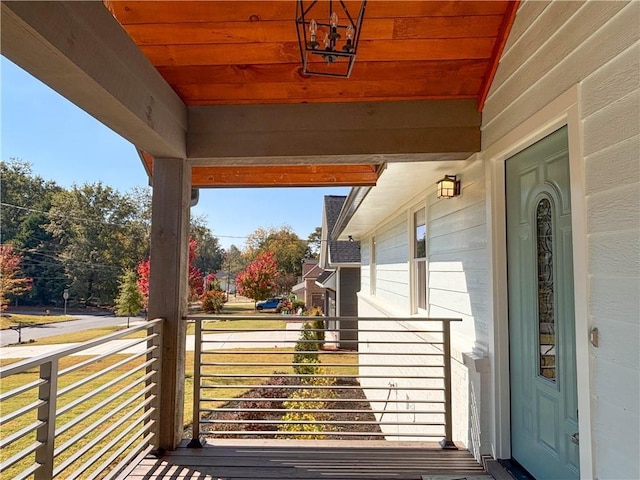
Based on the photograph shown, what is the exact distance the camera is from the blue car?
23.3m

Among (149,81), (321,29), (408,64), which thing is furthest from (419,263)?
(149,81)

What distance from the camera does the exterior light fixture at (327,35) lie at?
1551 mm

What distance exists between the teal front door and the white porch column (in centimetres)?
231

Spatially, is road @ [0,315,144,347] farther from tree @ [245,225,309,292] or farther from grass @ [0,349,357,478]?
tree @ [245,225,309,292]

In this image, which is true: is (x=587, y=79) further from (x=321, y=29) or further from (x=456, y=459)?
(x=456, y=459)

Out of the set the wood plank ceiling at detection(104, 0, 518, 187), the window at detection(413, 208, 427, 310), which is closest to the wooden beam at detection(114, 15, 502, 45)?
the wood plank ceiling at detection(104, 0, 518, 187)

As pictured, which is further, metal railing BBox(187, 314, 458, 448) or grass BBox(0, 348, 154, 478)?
metal railing BBox(187, 314, 458, 448)

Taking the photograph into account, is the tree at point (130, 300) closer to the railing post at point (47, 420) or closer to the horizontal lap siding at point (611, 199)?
the railing post at point (47, 420)

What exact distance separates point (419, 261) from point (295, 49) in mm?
3314

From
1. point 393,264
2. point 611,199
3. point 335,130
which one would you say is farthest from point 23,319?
point 611,199

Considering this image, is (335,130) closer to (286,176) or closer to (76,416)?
(286,176)

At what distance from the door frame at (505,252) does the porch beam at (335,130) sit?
0.36 metres

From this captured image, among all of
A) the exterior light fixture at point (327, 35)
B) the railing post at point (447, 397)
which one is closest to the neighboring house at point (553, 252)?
the railing post at point (447, 397)

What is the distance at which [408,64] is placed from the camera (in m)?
2.45
